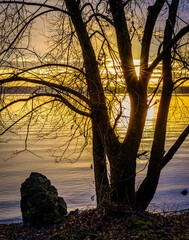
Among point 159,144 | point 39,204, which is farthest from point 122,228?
point 39,204

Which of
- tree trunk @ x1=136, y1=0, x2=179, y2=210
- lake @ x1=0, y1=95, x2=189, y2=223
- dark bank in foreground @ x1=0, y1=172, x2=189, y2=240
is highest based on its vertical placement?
tree trunk @ x1=136, y1=0, x2=179, y2=210

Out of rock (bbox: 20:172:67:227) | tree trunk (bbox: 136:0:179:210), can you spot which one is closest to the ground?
tree trunk (bbox: 136:0:179:210)

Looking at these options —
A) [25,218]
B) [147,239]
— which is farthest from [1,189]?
[147,239]

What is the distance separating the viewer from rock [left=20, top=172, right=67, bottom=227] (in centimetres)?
862

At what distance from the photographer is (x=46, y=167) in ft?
72.3

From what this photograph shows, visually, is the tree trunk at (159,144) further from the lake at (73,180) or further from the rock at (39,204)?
the rock at (39,204)

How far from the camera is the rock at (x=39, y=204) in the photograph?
8617mm

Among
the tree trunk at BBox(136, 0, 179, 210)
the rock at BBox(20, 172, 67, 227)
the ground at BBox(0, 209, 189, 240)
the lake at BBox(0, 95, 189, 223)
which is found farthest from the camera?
the lake at BBox(0, 95, 189, 223)

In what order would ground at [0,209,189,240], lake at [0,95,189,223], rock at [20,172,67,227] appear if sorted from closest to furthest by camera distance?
ground at [0,209,189,240]
rock at [20,172,67,227]
lake at [0,95,189,223]

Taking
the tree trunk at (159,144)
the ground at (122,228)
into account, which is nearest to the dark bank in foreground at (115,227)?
the ground at (122,228)

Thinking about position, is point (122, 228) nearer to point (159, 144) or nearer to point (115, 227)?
point (115, 227)

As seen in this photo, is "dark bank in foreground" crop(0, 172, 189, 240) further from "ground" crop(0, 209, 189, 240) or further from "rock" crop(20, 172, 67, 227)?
"rock" crop(20, 172, 67, 227)

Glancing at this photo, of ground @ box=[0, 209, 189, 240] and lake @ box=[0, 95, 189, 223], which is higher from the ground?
ground @ box=[0, 209, 189, 240]

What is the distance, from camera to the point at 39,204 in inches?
351
